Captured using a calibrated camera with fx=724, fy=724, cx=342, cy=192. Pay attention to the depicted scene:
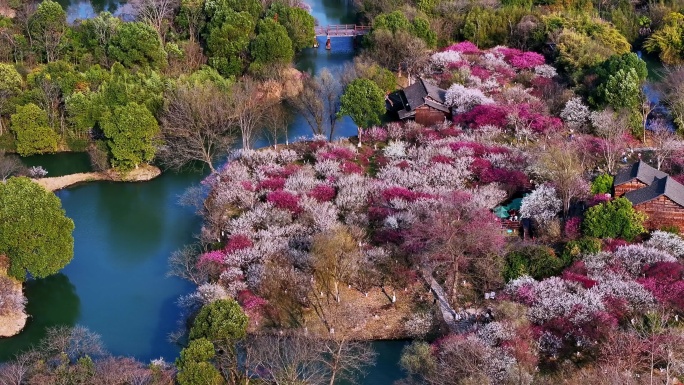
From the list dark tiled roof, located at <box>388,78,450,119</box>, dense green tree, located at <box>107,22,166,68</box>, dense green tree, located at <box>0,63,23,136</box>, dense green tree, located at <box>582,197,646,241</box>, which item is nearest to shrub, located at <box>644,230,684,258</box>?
dense green tree, located at <box>582,197,646,241</box>

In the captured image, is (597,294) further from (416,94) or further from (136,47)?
(136,47)

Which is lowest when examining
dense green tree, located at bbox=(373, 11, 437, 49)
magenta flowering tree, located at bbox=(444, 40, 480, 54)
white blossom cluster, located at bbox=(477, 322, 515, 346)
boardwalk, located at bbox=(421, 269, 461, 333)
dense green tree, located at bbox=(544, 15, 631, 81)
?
boardwalk, located at bbox=(421, 269, 461, 333)

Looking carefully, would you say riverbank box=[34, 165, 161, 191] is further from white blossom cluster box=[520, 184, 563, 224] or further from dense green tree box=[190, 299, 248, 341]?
white blossom cluster box=[520, 184, 563, 224]

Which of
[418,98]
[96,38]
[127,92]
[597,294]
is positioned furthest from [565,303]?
[96,38]

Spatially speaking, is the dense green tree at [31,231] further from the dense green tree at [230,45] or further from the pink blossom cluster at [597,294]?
the dense green tree at [230,45]

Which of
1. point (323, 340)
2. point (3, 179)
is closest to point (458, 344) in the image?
point (323, 340)

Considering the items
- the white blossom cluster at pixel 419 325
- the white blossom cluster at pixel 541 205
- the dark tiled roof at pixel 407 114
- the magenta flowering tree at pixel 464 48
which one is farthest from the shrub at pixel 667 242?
the magenta flowering tree at pixel 464 48
